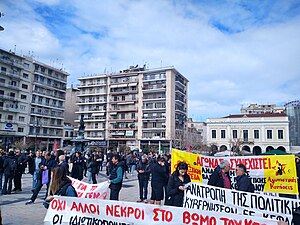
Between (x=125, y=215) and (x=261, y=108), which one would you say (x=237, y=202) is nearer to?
(x=125, y=215)

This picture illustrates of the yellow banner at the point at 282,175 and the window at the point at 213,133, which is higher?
the window at the point at 213,133

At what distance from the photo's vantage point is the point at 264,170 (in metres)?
7.60

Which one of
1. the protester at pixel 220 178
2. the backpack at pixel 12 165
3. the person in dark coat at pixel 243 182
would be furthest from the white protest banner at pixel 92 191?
the backpack at pixel 12 165

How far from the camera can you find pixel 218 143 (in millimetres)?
53688

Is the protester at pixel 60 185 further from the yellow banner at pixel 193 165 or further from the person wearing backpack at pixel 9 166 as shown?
the person wearing backpack at pixel 9 166

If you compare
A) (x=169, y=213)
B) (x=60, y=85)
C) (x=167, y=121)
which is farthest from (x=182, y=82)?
(x=169, y=213)

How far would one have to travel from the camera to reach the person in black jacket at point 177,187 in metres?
5.14

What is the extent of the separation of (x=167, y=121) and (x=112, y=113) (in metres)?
15.3

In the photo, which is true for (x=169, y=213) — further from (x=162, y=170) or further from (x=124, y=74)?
(x=124, y=74)

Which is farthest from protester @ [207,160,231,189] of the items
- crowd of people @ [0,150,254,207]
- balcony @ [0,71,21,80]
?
balcony @ [0,71,21,80]

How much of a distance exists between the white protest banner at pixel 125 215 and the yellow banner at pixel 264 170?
4170 millimetres

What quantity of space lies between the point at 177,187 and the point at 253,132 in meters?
50.7

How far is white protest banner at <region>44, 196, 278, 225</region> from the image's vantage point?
3.49m

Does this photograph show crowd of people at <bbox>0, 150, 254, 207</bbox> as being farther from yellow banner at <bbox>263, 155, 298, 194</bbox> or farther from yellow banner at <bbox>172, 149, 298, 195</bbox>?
yellow banner at <bbox>263, 155, 298, 194</bbox>
